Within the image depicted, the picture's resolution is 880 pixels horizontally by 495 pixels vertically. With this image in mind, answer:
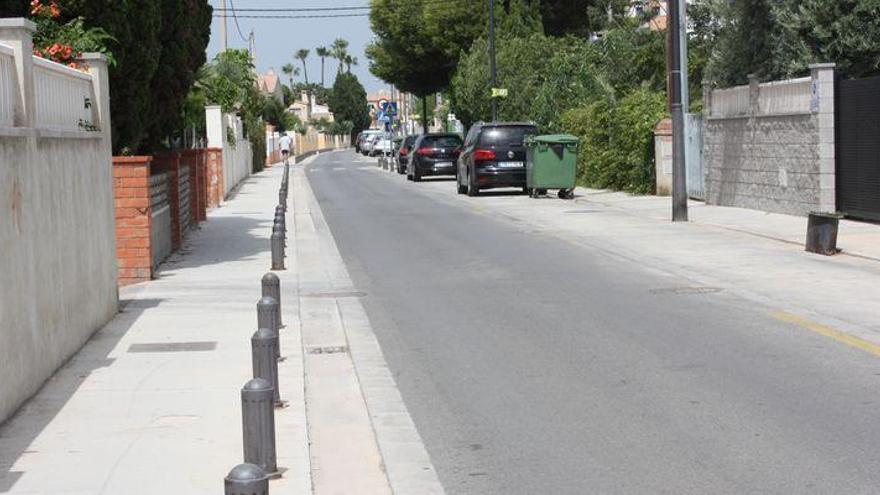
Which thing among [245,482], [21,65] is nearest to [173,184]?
Answer: [21,65]

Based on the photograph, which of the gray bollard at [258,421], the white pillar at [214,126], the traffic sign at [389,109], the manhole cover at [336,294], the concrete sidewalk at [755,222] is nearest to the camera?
the gray bollard at [258,421]

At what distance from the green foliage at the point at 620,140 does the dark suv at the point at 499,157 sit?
6.27 ft

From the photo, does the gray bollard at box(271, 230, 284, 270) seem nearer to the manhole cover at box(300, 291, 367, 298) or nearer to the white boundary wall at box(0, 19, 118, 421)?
the manhole cover at box(300, 291, 367, 298)

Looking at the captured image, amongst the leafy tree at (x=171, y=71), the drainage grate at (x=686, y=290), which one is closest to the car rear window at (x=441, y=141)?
the leafy tree at (x=171, y=71)

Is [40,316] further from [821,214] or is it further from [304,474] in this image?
[821,214]

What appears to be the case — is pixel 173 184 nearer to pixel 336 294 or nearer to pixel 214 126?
pixel 336 294

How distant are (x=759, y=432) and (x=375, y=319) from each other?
5.59m

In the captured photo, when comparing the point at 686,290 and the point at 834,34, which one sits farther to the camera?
the point at 834,34

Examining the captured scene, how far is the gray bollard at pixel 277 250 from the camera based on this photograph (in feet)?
53.3

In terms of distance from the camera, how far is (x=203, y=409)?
27.1 feet

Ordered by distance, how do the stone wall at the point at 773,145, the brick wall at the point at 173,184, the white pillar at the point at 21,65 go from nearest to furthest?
the white pillar at the point at 21,65 < the brick wall at the point at 173,184 < the stone wall at the point at 773,145

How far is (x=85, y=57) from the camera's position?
12.9 m

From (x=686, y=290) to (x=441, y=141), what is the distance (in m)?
33.4

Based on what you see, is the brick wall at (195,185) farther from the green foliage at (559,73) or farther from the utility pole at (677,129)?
the green foliage at (559,73)
